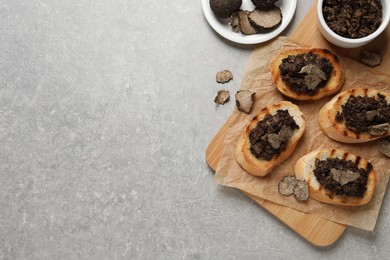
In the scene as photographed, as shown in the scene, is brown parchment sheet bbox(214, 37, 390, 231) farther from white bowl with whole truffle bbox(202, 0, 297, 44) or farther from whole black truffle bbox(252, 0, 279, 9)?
whole black truffle bbox(252, 0, 279, 9)

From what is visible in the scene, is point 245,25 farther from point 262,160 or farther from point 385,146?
point 385,146

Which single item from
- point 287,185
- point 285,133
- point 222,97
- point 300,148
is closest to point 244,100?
point 222,97

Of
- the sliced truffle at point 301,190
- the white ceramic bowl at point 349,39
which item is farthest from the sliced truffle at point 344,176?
the white ceramic bowl at point 349,39

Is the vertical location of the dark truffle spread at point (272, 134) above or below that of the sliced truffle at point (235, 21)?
below

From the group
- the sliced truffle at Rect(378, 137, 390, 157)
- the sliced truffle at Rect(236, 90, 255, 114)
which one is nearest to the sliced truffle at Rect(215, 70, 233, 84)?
the sliced truffle at Rect(236, 90, 255, 114)

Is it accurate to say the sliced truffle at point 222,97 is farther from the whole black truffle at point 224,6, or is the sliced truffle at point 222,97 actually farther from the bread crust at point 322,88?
the whole black truffle at point 224,6
